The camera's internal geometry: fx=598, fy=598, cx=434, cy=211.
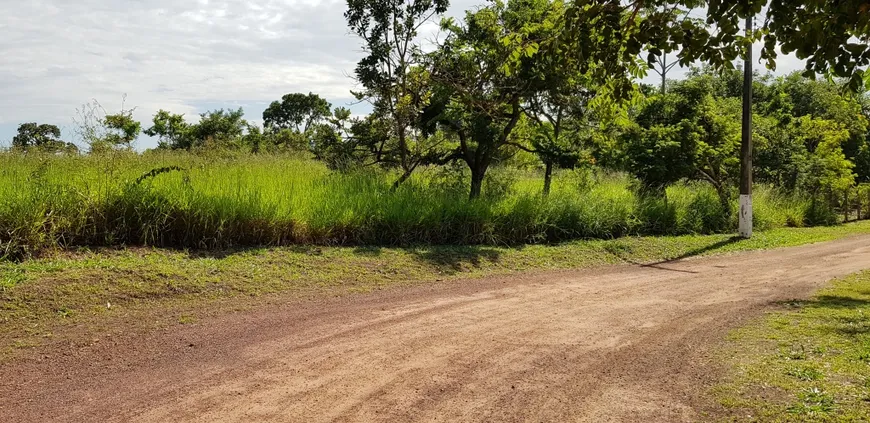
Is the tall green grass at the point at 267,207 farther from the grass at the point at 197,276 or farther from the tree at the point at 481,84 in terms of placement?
the tree at the point at 481,84

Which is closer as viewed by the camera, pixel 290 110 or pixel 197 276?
pixel 197 276

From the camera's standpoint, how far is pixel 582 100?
46.7 feet

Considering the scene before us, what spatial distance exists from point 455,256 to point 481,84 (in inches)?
164

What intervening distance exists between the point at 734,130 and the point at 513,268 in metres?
11.2

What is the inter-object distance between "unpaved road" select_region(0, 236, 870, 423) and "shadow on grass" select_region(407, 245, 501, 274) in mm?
1931

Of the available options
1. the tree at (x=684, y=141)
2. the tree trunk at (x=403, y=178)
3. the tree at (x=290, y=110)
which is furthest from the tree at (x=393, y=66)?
the tree at (x=290, y=110)

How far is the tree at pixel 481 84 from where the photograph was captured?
12164 mm

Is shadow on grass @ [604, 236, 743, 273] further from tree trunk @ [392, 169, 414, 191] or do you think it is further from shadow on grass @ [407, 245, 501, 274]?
tree trunk @ [392, 169, 414, 191]

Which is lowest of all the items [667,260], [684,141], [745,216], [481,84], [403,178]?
[667,260]

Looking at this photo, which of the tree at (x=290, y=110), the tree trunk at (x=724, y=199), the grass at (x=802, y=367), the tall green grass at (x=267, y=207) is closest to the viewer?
the grass at (x=802, y=367)

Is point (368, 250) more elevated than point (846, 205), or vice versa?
point (846, 205)

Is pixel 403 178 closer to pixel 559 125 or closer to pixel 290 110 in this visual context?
pixel 559 125

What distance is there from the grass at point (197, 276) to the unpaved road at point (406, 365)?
2.12 feet

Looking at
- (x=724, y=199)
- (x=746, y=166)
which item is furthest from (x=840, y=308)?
(x=724, y=199)
